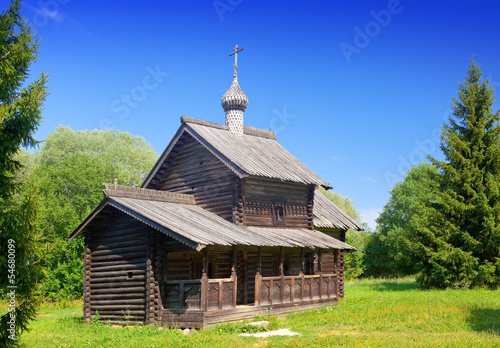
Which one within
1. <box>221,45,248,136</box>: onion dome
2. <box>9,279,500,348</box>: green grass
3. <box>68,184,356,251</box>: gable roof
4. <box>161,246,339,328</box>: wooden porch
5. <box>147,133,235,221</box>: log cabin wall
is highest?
<box>221,45,248,136</box>: onion dome

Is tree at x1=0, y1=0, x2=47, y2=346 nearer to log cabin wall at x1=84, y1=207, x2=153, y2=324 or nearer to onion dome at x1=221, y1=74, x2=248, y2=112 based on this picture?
log cabin wall at x1=84, y1=207, x2=153, y2=324

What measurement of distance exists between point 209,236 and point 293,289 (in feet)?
20.1

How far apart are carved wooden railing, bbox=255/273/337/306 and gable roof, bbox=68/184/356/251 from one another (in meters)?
1.72

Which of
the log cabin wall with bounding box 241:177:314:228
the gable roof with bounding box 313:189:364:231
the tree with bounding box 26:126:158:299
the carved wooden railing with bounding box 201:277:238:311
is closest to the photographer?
the carved wooden railing with bounding box 201:277:238:311

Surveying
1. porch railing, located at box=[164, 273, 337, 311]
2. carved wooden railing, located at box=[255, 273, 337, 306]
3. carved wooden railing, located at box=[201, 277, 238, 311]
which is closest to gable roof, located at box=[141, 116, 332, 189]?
carved wooden railing, located at box=[255, 273, 337, 306]

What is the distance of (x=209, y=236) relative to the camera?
59.6 ft

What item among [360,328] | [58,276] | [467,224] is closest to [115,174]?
[58,276]

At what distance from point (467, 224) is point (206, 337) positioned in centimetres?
2141

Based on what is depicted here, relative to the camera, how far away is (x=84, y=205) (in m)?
42.3

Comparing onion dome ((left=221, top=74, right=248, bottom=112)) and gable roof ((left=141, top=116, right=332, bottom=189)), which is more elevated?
onion dome ((left=221, top=74, right=248, bottom=112))

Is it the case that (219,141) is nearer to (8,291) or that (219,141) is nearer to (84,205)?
(8,291)

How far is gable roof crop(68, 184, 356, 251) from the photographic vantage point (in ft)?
58.6

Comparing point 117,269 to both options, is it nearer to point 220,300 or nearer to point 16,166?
point 220,300

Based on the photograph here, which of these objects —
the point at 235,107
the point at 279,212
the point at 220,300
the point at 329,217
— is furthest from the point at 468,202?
the point at 220,300
